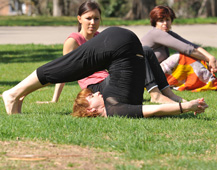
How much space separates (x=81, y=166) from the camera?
3.38 m

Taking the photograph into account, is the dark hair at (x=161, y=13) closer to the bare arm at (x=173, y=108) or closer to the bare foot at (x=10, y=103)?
the bare arm at (x=173, y=108)

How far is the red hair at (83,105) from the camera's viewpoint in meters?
4.86

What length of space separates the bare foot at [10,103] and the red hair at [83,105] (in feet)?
2.31

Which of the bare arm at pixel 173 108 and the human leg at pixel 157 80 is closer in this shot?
the bare arm at pixel 173 108

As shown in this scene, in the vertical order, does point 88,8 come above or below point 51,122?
above

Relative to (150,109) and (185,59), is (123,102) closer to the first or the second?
(150,109)

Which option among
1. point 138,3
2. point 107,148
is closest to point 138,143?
point 107,148

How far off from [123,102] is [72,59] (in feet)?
2.25

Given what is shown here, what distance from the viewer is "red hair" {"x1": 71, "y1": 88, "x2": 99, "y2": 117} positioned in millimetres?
4855

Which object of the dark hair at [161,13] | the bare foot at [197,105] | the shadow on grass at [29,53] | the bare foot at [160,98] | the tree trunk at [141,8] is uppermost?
the dark hair at [161,13]

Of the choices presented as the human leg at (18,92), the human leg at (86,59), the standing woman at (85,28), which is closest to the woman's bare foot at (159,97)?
the standing woman at (85,28)

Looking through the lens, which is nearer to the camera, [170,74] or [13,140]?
[13,140]

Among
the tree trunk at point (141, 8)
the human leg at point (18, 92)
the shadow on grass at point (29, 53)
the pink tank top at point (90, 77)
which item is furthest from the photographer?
the tree trunk at point (141, 8)

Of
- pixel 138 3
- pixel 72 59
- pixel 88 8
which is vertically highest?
pixel 88 8
